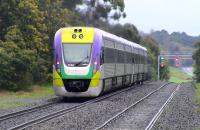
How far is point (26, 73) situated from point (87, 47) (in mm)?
9437

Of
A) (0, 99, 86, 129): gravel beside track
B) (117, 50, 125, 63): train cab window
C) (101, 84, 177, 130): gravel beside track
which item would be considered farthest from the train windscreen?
(117, 50, 125, 63): train cab window

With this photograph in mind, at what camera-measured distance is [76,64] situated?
27.7 meters

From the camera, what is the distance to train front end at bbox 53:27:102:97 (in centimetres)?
2748

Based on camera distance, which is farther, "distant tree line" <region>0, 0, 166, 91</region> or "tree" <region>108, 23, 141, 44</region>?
"tree" <region>108, 23, 141, 44</region>

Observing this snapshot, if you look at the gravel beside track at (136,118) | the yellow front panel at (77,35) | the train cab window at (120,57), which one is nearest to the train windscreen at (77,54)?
the yellow front panel at (77,35)

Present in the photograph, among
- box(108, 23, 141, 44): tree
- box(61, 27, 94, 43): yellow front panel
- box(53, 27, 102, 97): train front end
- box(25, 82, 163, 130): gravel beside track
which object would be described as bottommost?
box(25, 82, 163, 130): gravel beside track

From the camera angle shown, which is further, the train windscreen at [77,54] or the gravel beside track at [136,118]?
the train windscreen at [77,54]

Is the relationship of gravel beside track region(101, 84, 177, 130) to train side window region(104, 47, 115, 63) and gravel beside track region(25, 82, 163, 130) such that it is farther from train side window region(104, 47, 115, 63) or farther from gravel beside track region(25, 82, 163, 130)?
train side window region(104, 47, 115, 63)

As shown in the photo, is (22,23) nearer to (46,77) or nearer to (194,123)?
(46,77)

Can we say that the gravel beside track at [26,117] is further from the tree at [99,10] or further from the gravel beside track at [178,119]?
the tree at [99,10]

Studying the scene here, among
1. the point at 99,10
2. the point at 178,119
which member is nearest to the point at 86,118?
the point at 178,119

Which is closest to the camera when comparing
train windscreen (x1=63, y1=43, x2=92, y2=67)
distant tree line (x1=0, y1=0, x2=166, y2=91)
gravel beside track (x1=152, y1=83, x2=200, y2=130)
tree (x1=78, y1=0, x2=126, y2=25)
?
gravel beside track (x1=152, y1=83, x2=200, y2=130)

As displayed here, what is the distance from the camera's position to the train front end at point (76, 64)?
90.2 feet

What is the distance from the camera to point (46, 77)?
148 ft
